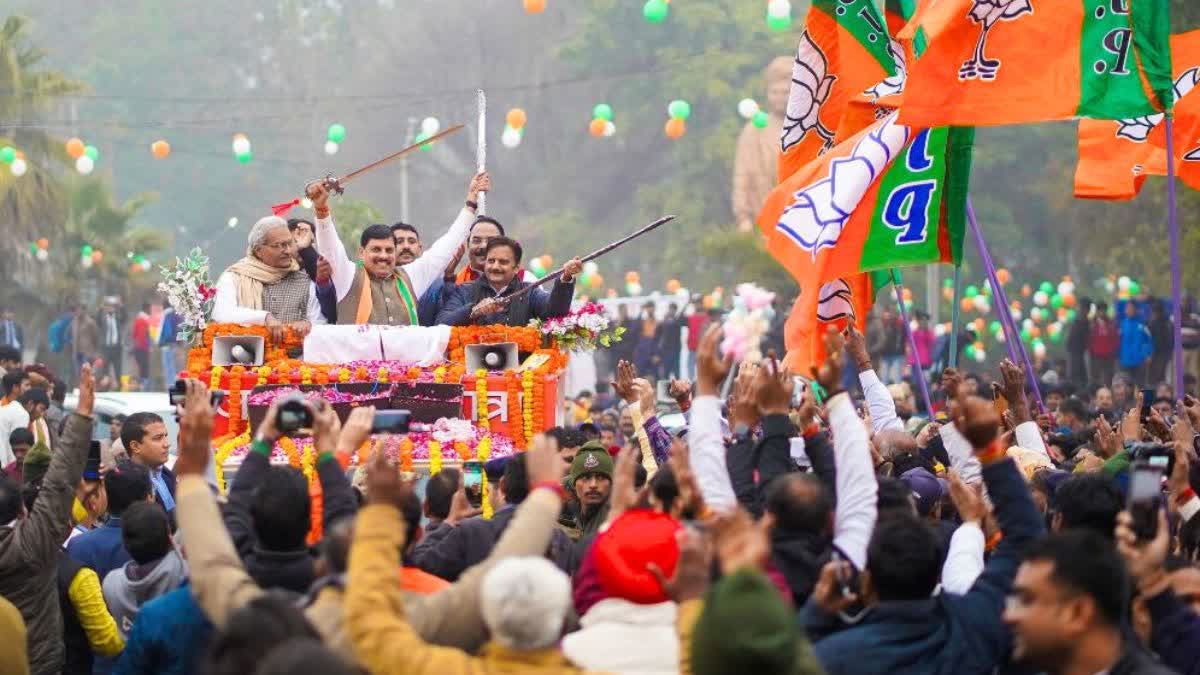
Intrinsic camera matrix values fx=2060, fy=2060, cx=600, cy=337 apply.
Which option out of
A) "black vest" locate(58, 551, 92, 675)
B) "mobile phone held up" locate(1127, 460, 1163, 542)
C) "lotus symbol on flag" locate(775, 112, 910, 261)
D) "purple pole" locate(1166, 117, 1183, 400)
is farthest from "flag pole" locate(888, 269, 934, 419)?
"mobile phone held up" locate(1127, 460, 1163, 542)

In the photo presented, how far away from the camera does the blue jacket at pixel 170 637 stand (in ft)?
20.3

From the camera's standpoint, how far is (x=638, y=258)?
53.5 meters

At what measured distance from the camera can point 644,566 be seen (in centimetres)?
576

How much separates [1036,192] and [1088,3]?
34.4 metres

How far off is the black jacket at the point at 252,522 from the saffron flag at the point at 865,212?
15.5 ft

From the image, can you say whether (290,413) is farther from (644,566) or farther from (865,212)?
(865,212)

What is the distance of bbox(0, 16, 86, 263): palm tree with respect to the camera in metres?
38.5

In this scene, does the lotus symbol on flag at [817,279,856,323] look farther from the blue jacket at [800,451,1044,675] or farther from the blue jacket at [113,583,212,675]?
the blue jacket at [113,583,212,675]

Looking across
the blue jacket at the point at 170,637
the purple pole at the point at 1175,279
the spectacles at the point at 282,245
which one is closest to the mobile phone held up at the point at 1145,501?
the blue jacket at the point at 170,637

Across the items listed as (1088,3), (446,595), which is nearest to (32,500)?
(446,595)

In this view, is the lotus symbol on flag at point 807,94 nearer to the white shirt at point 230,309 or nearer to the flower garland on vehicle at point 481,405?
the flower garland on vehicle at point 481,405

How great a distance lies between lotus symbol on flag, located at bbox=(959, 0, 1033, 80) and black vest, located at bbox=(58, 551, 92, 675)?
5859mm

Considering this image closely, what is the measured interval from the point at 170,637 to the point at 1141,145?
9.16 metres

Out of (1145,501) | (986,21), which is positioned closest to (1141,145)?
(986,21)
